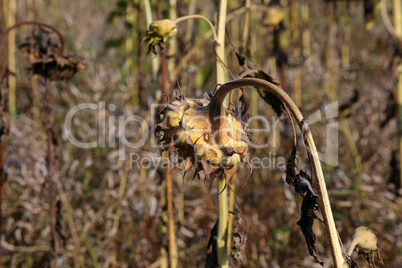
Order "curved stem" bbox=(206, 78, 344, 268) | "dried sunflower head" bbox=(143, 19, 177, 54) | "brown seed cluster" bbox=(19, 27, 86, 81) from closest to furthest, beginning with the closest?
"curved stem" bbox=(206, 78, 344, 268), "dried sunflower head" bbox=(143, 19, 177, 54), "brown seed cluster" bbox=(19, 27, 86, 81)

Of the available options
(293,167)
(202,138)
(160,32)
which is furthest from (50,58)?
(293,167)

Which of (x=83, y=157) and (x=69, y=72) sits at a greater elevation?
(x=69, y=72)

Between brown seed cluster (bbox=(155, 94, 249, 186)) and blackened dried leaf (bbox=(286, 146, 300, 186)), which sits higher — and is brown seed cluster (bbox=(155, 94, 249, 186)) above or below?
above

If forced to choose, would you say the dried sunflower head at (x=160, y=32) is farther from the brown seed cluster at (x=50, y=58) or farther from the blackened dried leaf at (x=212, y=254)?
the brown seed cluster at (x=50, y=58)

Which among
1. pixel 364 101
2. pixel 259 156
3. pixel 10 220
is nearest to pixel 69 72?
pixel 10 220

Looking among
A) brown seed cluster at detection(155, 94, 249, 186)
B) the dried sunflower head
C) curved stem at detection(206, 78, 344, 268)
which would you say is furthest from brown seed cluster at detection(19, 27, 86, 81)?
curved stem at detection(206, 78, 344, 268)

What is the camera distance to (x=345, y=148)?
214 cm

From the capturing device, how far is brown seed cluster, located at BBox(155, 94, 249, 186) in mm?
601

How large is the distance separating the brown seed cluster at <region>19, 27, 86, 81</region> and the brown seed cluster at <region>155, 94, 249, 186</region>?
0.62 meters

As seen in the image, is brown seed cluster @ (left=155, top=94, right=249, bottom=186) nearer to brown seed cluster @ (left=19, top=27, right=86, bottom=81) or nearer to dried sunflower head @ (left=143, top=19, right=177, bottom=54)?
dried sunflower head @ (left=143, top=19, right=177, bottom=54)

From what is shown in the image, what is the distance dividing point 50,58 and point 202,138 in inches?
26.9

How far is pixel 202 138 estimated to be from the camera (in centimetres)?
60

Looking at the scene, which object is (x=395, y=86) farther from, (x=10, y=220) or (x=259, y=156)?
(x=10, y=220)

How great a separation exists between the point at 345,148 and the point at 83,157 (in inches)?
51.1
